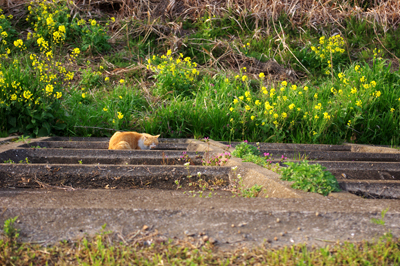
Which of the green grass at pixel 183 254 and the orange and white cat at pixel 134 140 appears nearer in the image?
the green grass at pixel 183 254

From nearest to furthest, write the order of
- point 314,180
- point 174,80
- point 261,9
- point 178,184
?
point 314,180, point 178,184, point 174,80, point 261,9

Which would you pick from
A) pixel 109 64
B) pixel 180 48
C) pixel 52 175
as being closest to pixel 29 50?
pixel 109 64

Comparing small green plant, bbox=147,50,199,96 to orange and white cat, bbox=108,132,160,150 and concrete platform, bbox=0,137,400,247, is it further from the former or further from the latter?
concrete platform, bbox=0,137,400,247

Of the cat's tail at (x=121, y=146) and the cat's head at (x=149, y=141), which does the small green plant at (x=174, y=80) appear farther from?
the cat's tail at (x=121, y=146)

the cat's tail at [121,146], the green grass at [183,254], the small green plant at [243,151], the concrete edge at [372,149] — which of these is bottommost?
the concrete edge at [372,149]

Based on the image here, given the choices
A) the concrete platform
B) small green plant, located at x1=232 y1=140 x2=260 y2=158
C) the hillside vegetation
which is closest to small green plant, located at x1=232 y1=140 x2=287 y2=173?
small green plant, located at x1=232 y1=140 x2=260 y2=158

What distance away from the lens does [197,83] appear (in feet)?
19.7

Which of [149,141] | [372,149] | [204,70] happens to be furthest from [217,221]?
[204,70]

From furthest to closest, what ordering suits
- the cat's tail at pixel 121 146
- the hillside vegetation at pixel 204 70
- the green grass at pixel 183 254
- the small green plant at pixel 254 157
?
1. the hillside vegetation at pixel 204 70
2. the cat's tail at pixel 121 146
3. the small green plant at pixel 254 157
4. the green grass at pixel 183 254

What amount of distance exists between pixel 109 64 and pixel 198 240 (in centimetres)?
593

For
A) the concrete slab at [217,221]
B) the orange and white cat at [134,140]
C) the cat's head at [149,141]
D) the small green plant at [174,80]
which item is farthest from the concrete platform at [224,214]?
the small green plant at [174,80]

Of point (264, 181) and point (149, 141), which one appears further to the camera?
point (149, 141)

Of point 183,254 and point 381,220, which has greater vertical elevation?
point 381,220

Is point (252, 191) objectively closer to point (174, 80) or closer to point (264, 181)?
point (264, 181)
